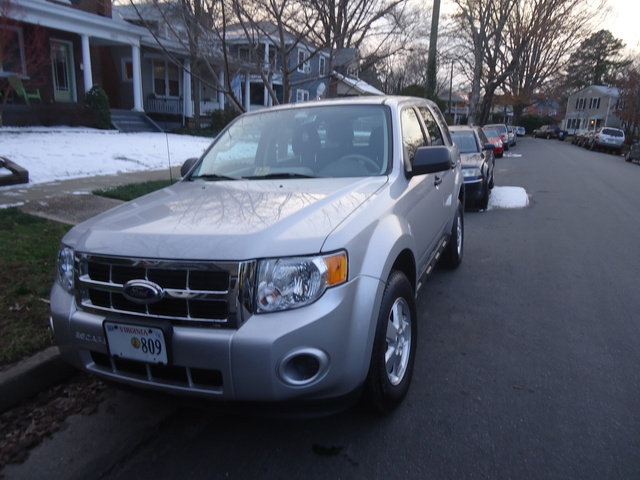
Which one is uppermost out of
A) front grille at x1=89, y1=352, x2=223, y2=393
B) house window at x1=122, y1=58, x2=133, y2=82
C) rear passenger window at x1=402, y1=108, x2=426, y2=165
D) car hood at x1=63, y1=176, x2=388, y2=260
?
house window at x1=122, y1=58, x2=133, y2=82

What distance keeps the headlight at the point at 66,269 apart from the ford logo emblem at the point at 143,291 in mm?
517

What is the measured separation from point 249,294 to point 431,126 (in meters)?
3.44

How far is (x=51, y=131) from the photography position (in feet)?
54.6

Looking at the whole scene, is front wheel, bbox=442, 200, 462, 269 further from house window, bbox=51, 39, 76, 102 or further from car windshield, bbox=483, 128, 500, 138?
house window, bbox=51, 39, 76, 102

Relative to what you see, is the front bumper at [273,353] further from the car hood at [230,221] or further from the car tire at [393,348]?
the car hood at [230,221]

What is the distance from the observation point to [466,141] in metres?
10.9

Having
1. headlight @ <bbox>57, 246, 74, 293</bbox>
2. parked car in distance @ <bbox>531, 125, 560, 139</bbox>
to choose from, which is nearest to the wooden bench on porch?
headlight @ <bbox>57, 246, 74, 293</bbox>

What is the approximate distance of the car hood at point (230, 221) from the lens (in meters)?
2.36

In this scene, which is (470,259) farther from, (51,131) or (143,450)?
(51,131)

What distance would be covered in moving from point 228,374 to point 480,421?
159cm

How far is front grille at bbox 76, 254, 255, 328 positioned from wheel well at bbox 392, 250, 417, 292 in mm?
1120

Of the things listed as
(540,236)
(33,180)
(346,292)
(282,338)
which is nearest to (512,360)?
(346,292)

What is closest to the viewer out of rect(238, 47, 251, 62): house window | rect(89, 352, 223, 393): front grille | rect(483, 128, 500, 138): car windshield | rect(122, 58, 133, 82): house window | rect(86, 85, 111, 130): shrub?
rect(89, 352, 223, 393): front grille

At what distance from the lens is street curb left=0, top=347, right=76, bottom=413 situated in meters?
3.02
